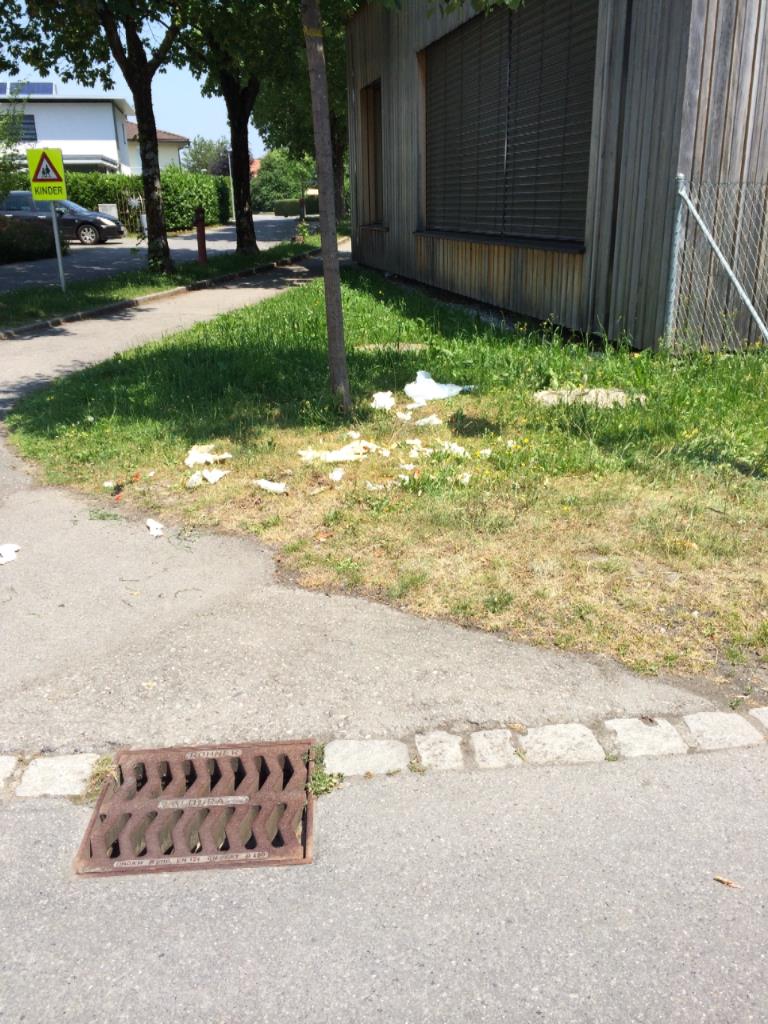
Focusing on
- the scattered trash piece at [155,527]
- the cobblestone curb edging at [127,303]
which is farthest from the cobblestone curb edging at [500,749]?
the cobblestone curb edging at [127,303]

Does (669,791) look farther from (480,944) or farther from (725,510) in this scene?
(725,510)

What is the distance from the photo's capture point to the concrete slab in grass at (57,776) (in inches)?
110

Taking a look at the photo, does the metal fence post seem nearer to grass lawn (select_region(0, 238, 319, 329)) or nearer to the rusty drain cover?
the rusty drain cover

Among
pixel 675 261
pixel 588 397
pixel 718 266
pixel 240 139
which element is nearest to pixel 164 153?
pixel 240 139

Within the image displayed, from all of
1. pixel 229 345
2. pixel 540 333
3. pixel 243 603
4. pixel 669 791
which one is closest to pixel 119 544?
pixel 243 603

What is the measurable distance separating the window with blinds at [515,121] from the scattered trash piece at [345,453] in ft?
15.1

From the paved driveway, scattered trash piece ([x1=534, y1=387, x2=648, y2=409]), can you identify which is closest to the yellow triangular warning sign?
the paved driveway

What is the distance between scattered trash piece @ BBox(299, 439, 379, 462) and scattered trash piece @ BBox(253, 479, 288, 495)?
0.42 metres

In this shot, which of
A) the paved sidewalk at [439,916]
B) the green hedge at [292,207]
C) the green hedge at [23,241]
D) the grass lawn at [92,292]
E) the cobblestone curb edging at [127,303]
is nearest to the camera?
the paved sidewalk at [439,916]

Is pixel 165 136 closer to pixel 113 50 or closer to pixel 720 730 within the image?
pixel 113 50

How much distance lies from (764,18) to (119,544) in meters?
6.79

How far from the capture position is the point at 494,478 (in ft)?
16.8

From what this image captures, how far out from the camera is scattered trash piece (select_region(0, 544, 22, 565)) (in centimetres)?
457

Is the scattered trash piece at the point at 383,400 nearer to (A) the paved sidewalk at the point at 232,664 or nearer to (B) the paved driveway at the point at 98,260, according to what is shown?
(A) the paved sidewalk at the point at 232,664
